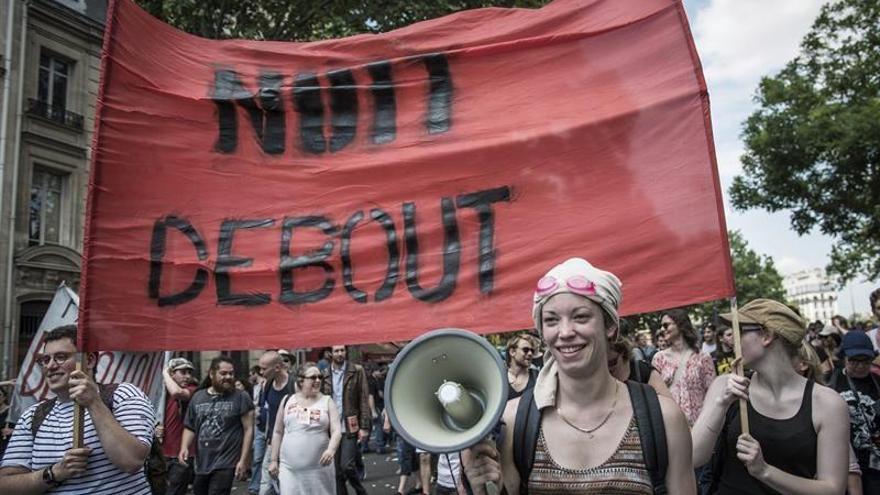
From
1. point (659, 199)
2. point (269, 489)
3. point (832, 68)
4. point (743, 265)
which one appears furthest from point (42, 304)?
point (743, 265)

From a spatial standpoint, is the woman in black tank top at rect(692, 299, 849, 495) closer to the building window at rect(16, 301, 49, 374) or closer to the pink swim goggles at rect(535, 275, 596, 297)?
the pink swim goggles at rect(535, 275, 596, 297)

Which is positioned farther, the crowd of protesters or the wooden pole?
the wooden pole

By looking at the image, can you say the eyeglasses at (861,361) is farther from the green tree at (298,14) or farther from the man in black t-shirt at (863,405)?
the green tree at (298,14)

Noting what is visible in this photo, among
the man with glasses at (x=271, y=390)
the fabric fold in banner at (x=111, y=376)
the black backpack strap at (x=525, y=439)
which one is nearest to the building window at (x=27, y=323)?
the fabric fold in banner at (x=111, y=376)

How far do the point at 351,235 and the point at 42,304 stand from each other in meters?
17.3

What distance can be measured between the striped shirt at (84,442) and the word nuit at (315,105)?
1.53m

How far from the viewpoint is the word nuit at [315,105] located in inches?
163

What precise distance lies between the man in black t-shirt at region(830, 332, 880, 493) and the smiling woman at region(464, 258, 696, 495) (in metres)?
2.59

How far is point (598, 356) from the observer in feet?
7.50

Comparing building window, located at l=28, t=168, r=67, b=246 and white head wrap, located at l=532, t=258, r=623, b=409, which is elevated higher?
building window, located at l=28, t=168, r=67, b=246

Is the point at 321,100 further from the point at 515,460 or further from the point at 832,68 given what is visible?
the point at 832,68

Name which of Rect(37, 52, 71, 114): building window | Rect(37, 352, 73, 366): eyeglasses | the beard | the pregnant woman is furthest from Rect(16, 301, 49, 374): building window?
Rect(37, 352, 73, 366): eyeglasses

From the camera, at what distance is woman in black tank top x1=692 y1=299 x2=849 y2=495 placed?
2975 millimetres

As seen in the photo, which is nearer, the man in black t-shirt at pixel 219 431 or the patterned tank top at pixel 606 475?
the patterned tank top at pixel 606 475
